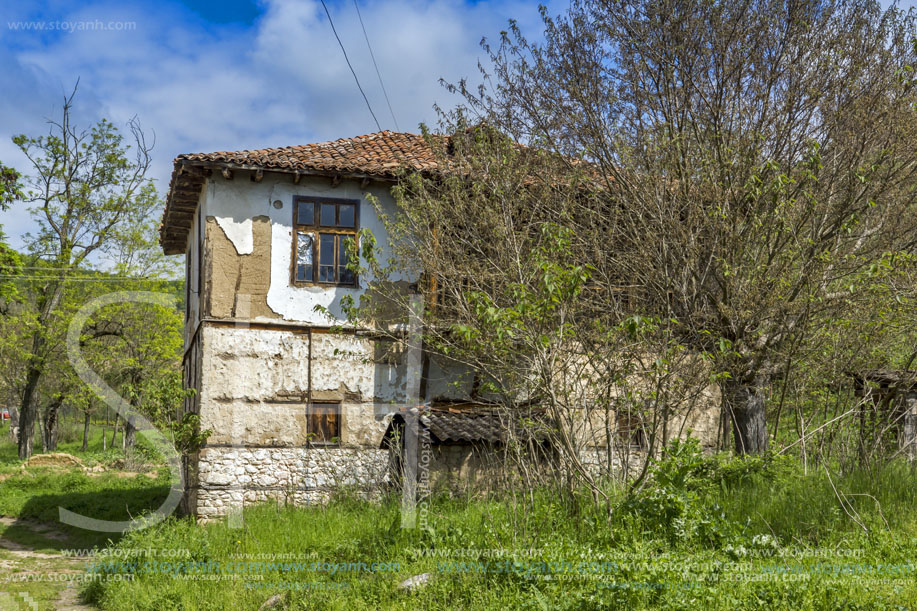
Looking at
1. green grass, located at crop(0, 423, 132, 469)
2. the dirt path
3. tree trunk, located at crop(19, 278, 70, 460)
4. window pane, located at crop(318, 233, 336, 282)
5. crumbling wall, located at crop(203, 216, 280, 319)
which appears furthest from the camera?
green grass, located at crop(0, 423, 132, 469)

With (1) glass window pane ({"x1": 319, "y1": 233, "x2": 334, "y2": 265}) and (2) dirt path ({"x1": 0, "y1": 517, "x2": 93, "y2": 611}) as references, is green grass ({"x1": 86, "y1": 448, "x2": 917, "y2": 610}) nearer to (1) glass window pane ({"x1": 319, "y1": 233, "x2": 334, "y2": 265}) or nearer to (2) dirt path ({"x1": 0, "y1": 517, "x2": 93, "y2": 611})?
(2) dirt path ({"x1": 0, "y1": 517, "x2": 93, "y2": 611})

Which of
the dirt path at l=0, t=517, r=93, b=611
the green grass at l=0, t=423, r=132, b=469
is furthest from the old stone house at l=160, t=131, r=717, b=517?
the green grass at l=0, t=423, r=132, b=469

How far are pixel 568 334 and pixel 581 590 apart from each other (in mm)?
2631

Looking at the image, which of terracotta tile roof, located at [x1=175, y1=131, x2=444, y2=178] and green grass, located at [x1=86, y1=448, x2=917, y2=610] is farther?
terracotta tile roof, located at [x1=175, y1=131, x2=444, y2=178]

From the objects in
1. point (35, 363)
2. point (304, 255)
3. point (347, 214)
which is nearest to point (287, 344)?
point (304, 255)

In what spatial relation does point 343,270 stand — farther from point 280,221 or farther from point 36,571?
point 36,571

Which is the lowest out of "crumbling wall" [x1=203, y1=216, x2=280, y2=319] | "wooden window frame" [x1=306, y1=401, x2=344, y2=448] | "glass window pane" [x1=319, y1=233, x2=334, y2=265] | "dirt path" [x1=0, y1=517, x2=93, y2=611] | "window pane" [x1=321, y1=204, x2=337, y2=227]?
"dirt path" [x1=0, y1=517, x2=93, y2=611]

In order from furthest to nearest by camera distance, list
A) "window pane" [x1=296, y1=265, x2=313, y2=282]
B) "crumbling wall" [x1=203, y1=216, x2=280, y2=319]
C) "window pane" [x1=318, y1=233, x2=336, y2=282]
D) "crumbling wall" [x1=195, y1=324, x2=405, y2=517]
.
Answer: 1. "window pane" [x1=318, y1=233, x2=336, y2=282]
2. "window pane" [x1=296, y1=265, x2=313, y2=282]
3. "crumbling wall" [x1=203, y1=216, x2=280, y2=319]
4. "crumbling wall" [x1=195, y1=324, x2=405, y2=517]

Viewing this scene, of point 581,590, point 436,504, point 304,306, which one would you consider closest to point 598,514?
point 581,590

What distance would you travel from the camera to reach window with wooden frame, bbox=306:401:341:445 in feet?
41.5

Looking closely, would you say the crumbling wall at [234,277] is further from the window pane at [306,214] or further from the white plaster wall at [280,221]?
the window pane at [306,214]

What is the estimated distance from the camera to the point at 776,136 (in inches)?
417

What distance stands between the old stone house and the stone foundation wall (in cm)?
2

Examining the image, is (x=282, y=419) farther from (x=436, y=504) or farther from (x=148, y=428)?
(x=436, y=504)
